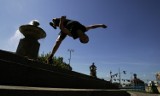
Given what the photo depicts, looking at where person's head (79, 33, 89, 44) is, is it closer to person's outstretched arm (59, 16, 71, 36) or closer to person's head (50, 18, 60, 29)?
person's outstretched arm (59, 16, 71, 36)

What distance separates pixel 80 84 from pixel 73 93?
1517 mm

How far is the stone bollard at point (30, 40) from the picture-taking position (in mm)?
8516

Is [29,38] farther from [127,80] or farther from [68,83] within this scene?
[127,80]

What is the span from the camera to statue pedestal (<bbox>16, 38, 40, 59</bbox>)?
8.48m

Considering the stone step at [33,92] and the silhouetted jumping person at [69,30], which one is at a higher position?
the silhouetted jumping person at [69,30]

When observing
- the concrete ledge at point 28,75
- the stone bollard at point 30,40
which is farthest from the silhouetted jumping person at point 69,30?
the stone bollard at point 30,40

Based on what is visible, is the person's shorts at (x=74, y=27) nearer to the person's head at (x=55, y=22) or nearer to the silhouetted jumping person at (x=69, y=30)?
the silhouetted jumping person at (x=69, y=30)

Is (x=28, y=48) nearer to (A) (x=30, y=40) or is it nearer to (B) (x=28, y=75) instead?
(A) (x=30, y=40)

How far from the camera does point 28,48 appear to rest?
8609 millimetres

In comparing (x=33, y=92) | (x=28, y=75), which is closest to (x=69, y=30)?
(x=28, y=75)

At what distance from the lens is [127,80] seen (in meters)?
73.1

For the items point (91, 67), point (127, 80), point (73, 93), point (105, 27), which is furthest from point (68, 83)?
point (127, 80)

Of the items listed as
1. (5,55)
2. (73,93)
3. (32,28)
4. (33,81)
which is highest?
(32,28)

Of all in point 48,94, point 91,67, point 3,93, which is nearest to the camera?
point 3,93
